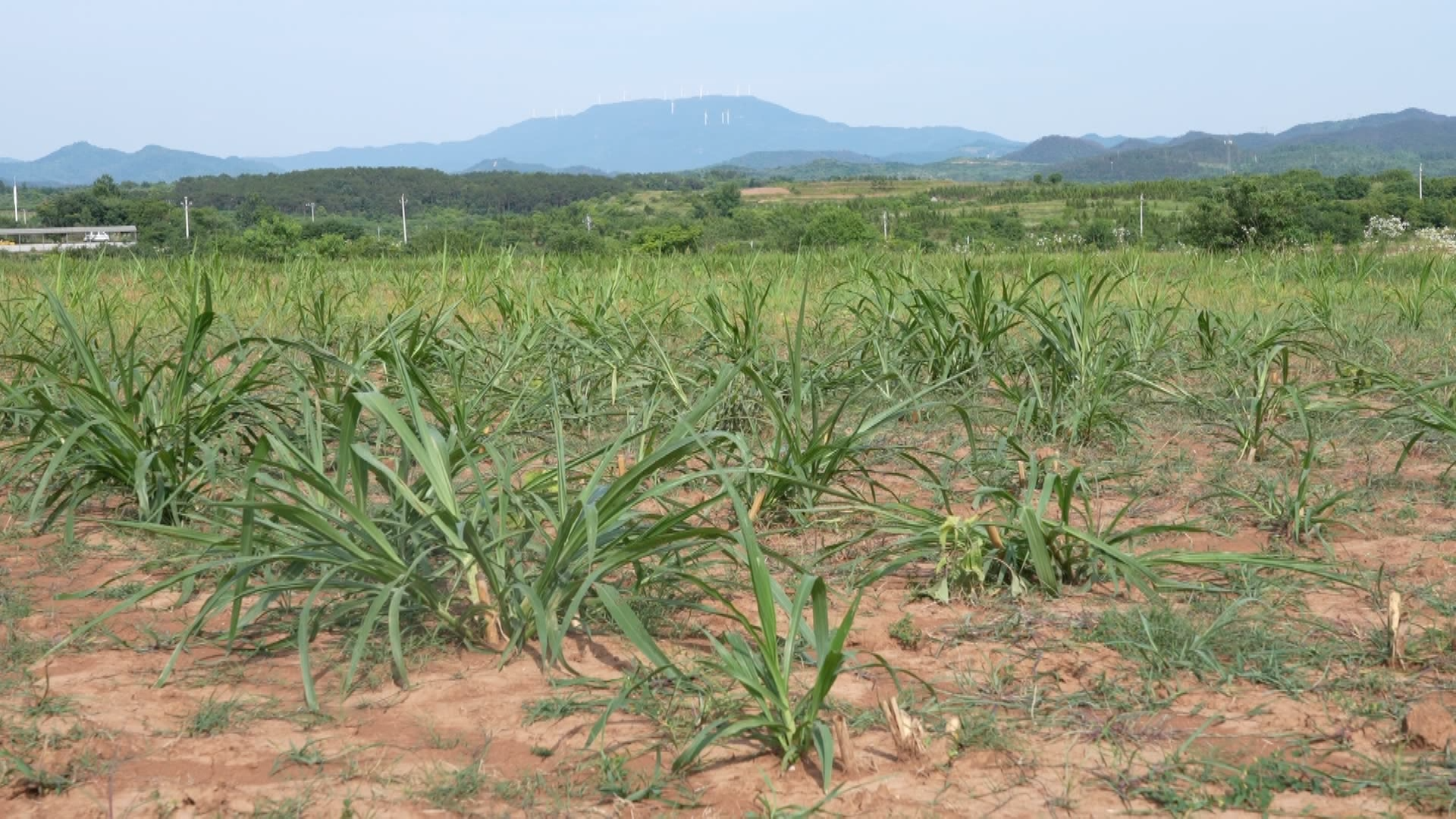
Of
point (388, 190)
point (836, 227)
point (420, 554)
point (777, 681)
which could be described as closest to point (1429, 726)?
point (777, 681)

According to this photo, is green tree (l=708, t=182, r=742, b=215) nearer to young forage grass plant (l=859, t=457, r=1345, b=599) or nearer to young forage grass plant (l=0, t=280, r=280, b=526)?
young forage grass plant (l=0, t=280, r=280, b=526)

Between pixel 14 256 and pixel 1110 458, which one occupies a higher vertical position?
pixel 14 256

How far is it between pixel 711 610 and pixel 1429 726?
1.06 meters

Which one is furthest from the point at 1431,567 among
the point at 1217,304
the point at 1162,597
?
the point at 1217,304

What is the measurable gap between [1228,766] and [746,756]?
63 cm

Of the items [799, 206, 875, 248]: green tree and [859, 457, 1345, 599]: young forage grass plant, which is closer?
[859, 457, 1345, 599]: young forage grass plant

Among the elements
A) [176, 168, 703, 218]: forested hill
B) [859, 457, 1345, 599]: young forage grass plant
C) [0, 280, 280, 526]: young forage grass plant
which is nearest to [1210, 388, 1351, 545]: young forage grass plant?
[859, 457, 1345, 599]: young forage grass plant

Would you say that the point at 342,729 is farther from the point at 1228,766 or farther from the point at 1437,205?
the point at 1437,205

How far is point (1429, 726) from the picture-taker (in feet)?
5.42

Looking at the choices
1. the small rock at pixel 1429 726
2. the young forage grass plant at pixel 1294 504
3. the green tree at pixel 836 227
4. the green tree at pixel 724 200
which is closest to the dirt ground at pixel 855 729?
the small rock at pixel 1429 726

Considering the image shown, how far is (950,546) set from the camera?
243cm

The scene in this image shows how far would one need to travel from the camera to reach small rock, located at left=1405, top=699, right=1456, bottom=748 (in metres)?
1.64

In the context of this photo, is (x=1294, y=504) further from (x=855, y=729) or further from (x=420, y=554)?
(x=420, y=554)

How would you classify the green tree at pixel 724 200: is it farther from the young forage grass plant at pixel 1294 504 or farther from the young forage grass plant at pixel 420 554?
the young forage grass plant at pixel 420 554
